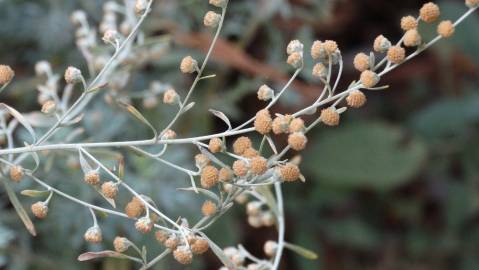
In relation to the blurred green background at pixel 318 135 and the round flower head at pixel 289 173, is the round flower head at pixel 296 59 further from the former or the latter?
the blurred green background at pixel 318 135

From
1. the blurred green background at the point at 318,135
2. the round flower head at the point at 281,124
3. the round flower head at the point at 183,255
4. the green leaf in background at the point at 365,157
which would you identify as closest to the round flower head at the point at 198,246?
the round flower head at the point at 183,255

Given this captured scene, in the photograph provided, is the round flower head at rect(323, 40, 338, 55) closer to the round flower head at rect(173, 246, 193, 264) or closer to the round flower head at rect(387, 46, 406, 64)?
the round flower head at rect(387, 46, 406, 64)

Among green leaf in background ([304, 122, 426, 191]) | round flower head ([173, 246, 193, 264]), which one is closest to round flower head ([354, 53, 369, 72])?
round flower head ([173, 246, 193, 264])

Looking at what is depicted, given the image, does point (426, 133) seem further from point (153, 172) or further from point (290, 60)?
point (290, 60)

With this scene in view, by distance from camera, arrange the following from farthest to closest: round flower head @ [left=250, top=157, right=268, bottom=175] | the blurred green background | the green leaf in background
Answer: the green leaf in background, the blurred green background, round flower head @ [left=250, top=157, right=268, bottom=175]

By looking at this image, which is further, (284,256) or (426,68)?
(426,68)

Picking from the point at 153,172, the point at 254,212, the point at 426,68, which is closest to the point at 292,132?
the point at 254,212

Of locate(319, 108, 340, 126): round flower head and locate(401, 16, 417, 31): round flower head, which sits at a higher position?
locate(401, 16, 417, 31): round flower head
